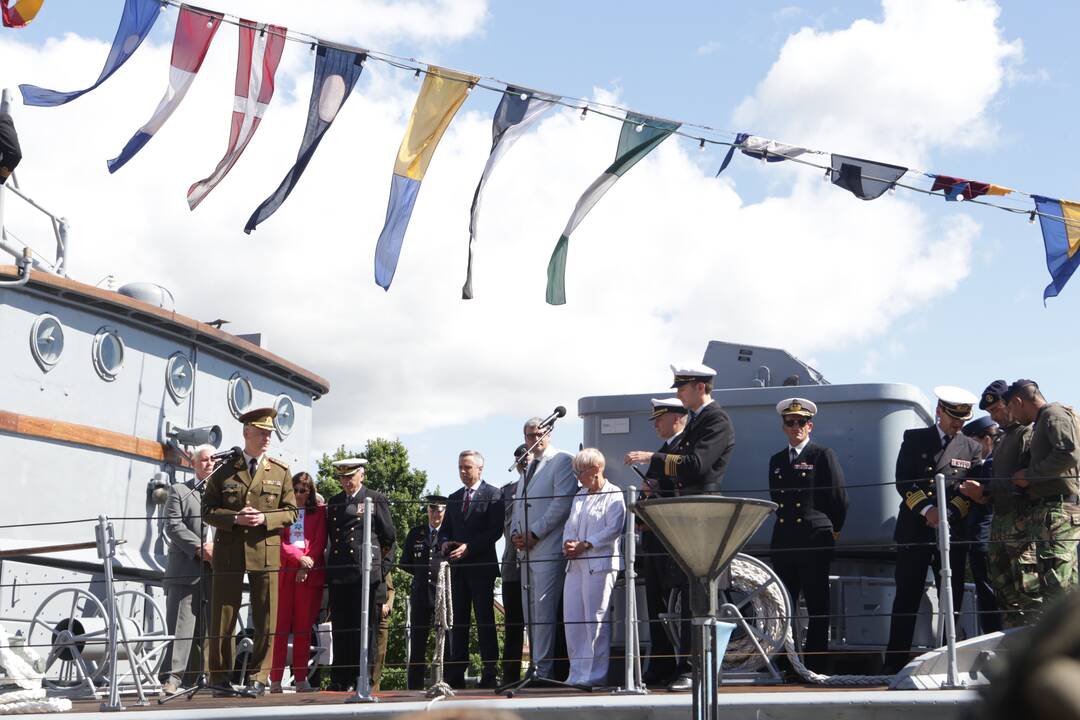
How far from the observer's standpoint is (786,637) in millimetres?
6180

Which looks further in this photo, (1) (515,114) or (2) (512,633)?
(1) (515,114)

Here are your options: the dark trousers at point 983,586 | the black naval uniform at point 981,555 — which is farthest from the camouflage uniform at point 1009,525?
the dark trousers at point 983,586

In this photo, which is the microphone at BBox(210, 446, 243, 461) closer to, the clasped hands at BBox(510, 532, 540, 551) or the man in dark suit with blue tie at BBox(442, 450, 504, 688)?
the man in dark suit with blue tie at BBox(442, 450, 504, 688)

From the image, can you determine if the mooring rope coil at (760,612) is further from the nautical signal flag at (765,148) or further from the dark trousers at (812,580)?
the nautical signal flag at (765,148)

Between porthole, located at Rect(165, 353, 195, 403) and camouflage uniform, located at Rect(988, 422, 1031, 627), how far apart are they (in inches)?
269

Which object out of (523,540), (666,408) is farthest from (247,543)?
(666,408)

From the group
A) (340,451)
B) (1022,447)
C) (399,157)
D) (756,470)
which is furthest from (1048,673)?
(340,451)

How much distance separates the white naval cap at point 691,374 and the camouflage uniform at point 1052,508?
1726 mm

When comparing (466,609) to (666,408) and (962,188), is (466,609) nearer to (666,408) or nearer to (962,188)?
(666,408)

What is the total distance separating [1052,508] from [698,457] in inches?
69.3

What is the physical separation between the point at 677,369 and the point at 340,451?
81.1 ft

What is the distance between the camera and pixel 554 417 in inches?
277

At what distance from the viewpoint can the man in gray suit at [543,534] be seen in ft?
22.0

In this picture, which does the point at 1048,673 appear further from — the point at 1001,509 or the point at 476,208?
the point at 476,208
